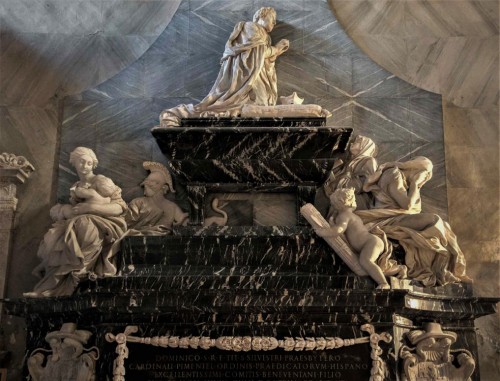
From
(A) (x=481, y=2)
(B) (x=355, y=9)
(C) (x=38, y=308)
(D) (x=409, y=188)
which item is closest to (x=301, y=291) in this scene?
(D) (x=409, y=188)

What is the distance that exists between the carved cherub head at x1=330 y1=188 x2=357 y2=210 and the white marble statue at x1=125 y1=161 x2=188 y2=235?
151 centimetres

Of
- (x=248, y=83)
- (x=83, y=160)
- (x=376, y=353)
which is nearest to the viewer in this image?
(x=376, y=353)

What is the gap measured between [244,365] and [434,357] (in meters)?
1.71

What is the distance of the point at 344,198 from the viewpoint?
6.67 m

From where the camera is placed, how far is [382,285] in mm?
6176

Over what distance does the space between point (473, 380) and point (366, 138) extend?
2.56 metres

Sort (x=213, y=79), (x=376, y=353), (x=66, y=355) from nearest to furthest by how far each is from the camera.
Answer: (x=376, y=353), (x=66, y=355), (x=213, y=79)

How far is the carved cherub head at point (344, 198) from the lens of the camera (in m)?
6.67

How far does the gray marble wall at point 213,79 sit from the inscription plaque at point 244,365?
2.02 meters

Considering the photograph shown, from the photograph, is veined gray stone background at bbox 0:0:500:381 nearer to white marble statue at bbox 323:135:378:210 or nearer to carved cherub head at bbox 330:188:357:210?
white marble statue at bbox 323:135:378:210

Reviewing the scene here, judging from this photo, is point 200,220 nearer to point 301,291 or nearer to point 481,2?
point 301,291

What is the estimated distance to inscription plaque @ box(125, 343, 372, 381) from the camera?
602 centimetres

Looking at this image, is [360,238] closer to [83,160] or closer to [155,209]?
[155,209]

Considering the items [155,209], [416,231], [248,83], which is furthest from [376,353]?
[248,83]
